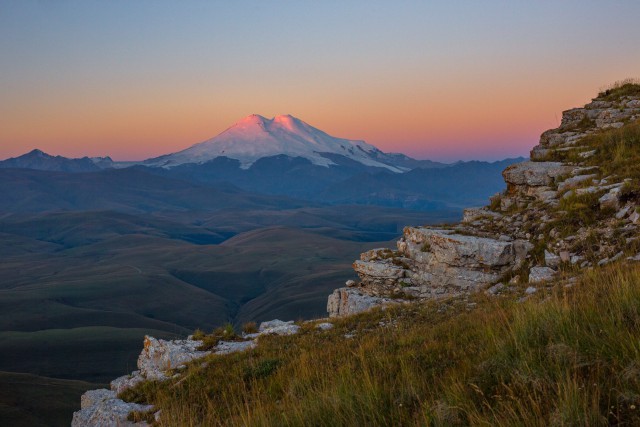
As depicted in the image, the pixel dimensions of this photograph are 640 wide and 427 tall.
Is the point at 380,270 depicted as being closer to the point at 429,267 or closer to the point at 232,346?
the point at 429,267

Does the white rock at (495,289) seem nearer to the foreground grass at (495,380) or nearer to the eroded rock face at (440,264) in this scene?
the eroded rock face at (440,264)

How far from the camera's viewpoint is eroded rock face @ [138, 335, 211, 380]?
13.3 meters

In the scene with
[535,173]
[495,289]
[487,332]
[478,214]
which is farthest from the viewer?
[478,214]

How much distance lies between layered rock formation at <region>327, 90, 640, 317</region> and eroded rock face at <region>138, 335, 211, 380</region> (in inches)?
326

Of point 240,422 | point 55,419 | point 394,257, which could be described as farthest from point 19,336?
point 240,422

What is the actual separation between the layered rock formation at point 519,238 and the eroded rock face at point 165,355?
27.2 feet

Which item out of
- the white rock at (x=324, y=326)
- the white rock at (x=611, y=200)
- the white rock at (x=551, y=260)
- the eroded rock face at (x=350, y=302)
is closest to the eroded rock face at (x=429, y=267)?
the eroded rock face at (x=350, y=302)

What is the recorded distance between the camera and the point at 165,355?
47.1 feet

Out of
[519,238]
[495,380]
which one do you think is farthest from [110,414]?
[519,238]

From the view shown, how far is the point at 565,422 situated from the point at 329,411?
2623 millimetres

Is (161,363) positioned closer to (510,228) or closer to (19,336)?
(510,228)

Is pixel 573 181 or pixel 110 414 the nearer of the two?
pixel 110 414

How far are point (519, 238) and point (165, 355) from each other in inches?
613

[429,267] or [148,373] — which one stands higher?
[429,267]
